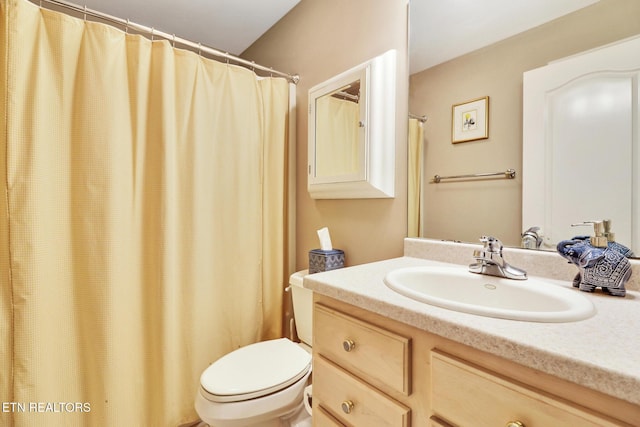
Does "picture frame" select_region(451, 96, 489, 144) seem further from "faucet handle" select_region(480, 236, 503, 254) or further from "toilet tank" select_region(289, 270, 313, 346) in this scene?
"toilet tank" select_region(289, 270, 313, 346)

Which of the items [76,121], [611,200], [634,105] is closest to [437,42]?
[634,105]

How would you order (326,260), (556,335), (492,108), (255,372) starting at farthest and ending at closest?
1. (326,260)
2. (255,372)
3. (492,108)
4. (556,335)

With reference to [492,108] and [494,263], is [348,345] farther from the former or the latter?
[492,108]

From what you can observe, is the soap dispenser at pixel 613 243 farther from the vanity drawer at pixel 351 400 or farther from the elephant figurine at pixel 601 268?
the vanity drawer at pixel 351 400

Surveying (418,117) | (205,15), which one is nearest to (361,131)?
(418,117)

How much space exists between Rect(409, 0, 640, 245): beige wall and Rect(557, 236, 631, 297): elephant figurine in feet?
0.68

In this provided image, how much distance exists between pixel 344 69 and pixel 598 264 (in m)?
1.26

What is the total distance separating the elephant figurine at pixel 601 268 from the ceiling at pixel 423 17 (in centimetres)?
68

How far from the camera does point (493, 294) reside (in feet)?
2.69

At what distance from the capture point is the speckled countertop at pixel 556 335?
39cm

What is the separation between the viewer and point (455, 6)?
109 cm

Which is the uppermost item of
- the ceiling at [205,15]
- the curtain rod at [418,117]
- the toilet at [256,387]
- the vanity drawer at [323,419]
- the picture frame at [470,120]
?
the ceiling at [205,15]

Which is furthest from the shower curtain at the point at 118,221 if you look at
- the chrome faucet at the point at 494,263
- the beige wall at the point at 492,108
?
the chrome faucet at the point at 494,263

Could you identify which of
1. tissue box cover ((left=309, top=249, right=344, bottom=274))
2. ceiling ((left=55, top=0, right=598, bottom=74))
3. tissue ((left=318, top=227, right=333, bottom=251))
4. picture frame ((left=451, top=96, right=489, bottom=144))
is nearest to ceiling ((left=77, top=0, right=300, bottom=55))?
ceiling ((left=55, top=0, right=598, bottom=74))
